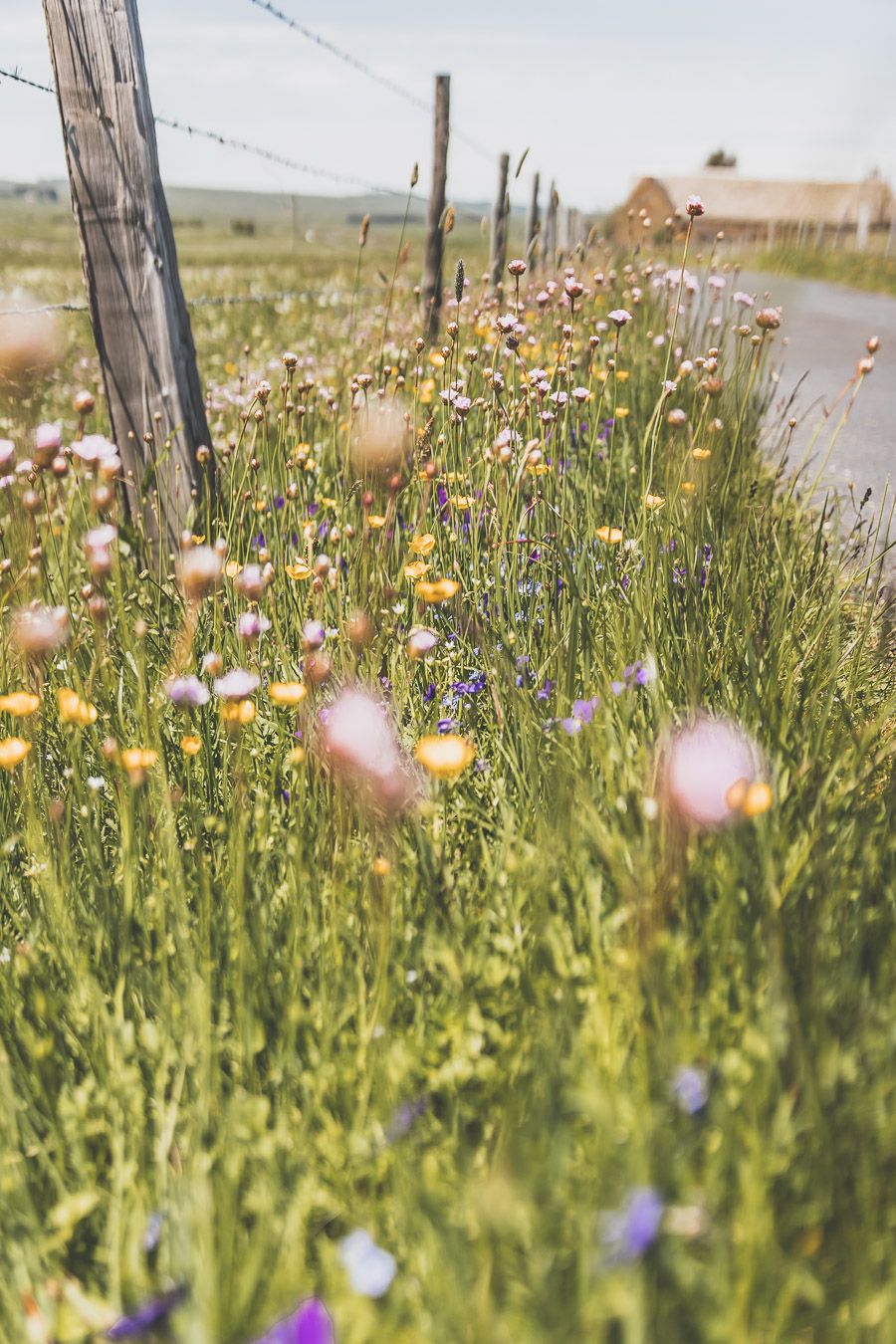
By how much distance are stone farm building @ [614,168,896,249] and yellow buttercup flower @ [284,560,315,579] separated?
28509 millimetres

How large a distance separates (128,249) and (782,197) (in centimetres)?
4003

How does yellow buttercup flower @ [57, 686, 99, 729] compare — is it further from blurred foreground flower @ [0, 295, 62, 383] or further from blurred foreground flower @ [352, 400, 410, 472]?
blurred foreground flower @ [352, 400, 410, 472]

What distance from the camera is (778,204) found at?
36781 mm

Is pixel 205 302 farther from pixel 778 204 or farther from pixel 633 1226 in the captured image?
pixel 778 204

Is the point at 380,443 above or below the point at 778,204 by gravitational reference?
above

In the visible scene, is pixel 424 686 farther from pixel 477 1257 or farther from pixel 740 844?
pixel 477 1257

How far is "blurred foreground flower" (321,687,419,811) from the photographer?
138cm

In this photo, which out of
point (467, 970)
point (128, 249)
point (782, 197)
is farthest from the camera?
point (782, 197)

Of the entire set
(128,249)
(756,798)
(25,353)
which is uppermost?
(128,249)

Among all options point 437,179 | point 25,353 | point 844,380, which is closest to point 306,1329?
point 25,353

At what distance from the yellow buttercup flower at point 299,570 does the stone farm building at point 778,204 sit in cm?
2851

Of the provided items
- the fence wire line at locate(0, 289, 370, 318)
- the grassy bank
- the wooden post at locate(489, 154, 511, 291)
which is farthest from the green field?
the grassy bank

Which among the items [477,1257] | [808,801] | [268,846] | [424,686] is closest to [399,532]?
[424,686]

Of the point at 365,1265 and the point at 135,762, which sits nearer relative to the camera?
the point at 365,1265
